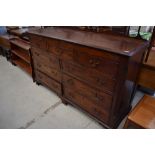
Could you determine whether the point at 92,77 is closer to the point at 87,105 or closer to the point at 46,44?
the point at 87,105

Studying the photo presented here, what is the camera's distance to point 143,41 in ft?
4.34

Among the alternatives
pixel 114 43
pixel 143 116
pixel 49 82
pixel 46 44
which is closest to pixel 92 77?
pixel 114 43

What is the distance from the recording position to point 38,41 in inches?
73.4

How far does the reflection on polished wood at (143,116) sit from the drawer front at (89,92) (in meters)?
0.24

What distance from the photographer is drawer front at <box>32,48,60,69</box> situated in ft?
5.69

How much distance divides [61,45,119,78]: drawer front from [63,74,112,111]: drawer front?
26 cm

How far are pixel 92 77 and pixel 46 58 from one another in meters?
0.81

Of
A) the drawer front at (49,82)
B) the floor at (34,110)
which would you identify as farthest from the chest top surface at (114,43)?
the floor at (34,110)

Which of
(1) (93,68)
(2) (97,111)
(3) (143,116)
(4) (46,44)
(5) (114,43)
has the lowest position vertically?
(2) (97,111)

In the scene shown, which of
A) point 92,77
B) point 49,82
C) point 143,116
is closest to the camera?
point 143,116
